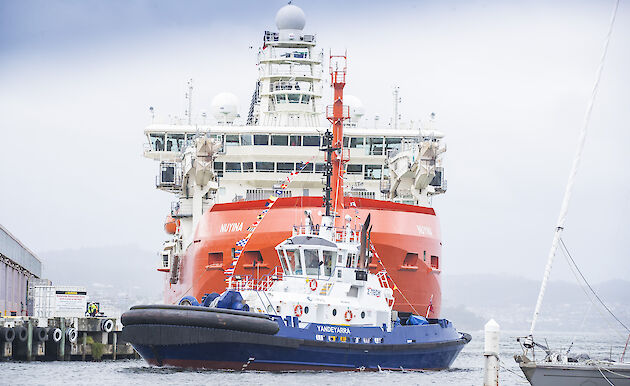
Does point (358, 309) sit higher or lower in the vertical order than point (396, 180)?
lower

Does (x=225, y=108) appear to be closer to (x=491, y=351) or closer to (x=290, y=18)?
(x=290, y=18)

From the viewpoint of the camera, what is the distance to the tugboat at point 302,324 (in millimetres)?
Answer: 29375

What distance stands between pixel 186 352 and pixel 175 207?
20758 mm

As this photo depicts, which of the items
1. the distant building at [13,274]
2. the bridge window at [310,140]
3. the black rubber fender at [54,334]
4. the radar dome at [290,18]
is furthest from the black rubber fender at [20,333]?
the radar dome at [290,18]

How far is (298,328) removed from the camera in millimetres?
29969

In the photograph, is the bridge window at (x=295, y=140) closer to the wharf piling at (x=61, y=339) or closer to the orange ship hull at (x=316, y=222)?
the orange ship hull at (x=316, y=222)

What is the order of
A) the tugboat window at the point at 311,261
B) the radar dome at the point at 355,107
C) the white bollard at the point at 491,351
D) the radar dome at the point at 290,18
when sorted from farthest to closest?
the radar dome at the point at 355,107, the radar dome at the point at 290,18, the tugboat window at the point at 311,261, the white bollard at the point at 491,351

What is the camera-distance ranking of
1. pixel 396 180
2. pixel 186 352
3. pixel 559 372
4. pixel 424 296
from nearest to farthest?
pixel 559 372 < pixel 186 352 < pixel 424 296 < pixel 396 180

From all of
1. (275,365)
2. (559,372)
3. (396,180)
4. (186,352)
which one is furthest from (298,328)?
(396,180)

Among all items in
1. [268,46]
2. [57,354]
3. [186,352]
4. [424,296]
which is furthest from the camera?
[268,46]

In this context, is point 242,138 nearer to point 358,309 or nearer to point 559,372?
point 358,309

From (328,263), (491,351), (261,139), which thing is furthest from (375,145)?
(491,351)

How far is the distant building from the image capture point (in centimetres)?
4950

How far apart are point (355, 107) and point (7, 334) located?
26.9 metres
